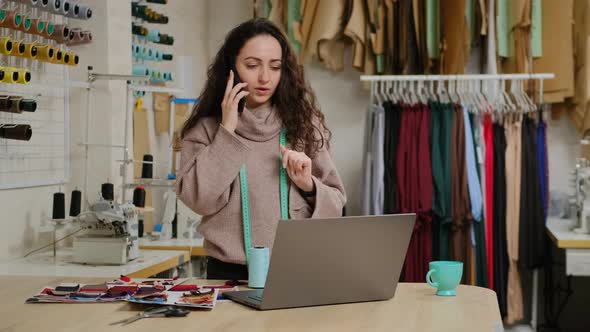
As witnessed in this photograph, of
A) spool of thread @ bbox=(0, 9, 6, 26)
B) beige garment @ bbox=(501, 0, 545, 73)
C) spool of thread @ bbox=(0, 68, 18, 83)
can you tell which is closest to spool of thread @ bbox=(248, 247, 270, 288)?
spool of thread @ bbox=(0, 68, 18, 83)

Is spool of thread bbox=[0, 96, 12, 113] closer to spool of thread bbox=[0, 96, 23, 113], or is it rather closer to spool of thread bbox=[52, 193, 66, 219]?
spool of thread bbox=[0, 96, 23, 113]

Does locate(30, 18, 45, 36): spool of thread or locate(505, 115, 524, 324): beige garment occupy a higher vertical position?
locate(30, 18, 45, 36): spool of thread

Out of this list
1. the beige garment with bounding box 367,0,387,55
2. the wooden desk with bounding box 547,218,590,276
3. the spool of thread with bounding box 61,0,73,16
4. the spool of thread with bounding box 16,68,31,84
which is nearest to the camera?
the spool of thread with bounding box 16,68,31,84

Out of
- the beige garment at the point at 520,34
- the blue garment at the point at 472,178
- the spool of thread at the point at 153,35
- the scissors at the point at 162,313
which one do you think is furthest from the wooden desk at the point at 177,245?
the beige garment at the point at 520,34

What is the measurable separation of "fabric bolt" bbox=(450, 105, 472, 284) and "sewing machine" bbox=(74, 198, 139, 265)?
1.80 meters

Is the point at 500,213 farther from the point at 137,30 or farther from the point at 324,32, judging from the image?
the point at 137,30

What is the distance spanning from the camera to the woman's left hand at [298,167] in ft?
6.40

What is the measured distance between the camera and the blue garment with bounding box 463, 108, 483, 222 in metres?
3.96

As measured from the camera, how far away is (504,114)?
13.5 ft

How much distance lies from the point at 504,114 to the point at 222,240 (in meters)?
2.46

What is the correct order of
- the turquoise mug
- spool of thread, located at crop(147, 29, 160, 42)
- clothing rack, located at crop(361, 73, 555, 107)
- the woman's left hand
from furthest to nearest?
1. clothing rack, located at crop(361, 73, 555, 107)
2. spool of thread, located at crop(147, 29, 160, 42)
3. the woman's left hand
4. the turquoise mug

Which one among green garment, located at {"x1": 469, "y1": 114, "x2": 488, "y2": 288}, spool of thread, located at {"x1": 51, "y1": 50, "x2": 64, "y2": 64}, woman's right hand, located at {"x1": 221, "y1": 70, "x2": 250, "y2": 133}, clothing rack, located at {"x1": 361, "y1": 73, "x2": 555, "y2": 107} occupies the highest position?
clothing rack, located at {"x1": 361, "y1": 73, "x2": 555, "y2": 107}

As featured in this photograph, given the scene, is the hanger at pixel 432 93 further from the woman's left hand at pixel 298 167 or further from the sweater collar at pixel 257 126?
the woman's left hand at pixel 298 167

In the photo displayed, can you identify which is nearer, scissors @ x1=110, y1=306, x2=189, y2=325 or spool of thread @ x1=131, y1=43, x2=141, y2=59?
scissors @ x1=110, y1=306, x2=189, y2=325
